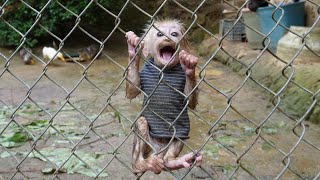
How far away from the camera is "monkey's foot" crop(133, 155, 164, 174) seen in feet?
7.82

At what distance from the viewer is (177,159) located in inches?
94.0

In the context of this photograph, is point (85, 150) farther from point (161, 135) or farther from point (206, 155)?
point (161, 135)

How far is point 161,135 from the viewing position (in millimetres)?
2596

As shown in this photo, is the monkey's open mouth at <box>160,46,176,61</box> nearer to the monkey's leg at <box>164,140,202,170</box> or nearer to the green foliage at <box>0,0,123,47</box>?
the monkey's leg at <box>164,140,202,170</box>

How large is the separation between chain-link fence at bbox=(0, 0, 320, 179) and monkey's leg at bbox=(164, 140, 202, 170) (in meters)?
0.07

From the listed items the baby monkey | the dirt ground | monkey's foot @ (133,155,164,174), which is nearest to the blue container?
the dirt ground

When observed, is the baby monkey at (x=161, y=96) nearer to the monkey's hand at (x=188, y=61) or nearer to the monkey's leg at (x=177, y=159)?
the monkey's leg at (x=177, y=159)

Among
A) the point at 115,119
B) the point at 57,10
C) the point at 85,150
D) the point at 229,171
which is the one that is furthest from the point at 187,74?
the point at 57,10

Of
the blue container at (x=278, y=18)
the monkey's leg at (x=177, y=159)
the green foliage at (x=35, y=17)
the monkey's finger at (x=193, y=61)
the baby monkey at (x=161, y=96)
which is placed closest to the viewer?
the monkey's finger at (x=193, y=61)

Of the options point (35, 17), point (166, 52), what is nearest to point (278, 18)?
point (35, 17)

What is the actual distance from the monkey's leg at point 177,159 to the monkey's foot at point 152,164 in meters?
0.06

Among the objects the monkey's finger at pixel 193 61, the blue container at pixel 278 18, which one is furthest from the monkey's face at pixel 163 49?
the blue container at pixel 278 18

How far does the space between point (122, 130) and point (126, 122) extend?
283 millimetres

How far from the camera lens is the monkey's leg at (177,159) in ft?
7.49
